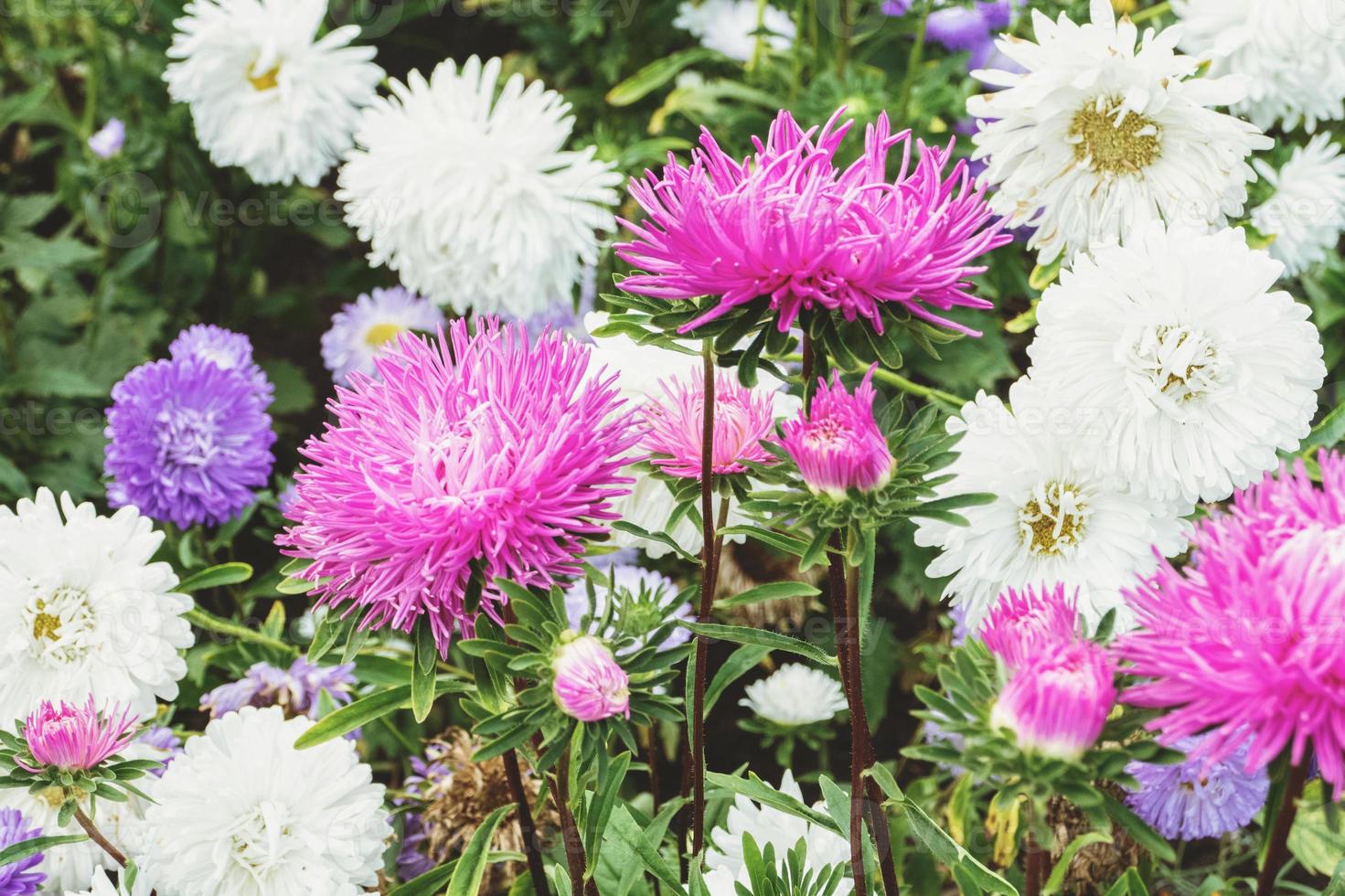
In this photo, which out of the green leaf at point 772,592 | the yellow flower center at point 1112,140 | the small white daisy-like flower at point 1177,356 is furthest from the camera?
the yellow flower center at point 1112,140

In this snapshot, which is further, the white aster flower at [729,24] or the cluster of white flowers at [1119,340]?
the white aster flower at [729,24]

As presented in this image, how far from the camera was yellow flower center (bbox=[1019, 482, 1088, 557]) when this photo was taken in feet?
4.18

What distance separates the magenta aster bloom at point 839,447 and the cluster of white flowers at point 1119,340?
28cm

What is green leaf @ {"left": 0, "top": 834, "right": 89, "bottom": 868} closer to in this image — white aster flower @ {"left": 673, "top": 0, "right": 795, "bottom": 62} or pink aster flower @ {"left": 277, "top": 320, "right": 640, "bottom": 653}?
pink aster flower @ {"left": 277, "top": 320, "right": 640, "bottom": 653}

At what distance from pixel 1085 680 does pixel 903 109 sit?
4.78 ft

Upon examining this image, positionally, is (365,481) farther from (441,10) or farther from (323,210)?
(441,10)

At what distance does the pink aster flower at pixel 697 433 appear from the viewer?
3.66 ft

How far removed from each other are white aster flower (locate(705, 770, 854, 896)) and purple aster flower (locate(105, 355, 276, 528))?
0.86m

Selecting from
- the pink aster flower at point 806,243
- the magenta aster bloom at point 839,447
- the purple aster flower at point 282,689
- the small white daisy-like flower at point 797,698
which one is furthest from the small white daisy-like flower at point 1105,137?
the purple aster flower at point 282,689

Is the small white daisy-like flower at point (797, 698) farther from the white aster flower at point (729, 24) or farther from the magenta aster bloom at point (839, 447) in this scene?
the white aster flower at point (729, 24)

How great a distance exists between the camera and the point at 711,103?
236 centimetres

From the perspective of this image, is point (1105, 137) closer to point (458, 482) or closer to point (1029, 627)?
point (1029, 627)

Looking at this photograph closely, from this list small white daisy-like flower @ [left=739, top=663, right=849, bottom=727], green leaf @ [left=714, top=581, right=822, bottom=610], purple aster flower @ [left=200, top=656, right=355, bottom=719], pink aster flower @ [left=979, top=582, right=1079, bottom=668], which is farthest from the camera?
small white daisy-like flower @ [left=739, top=663, right=849, bottom=727]

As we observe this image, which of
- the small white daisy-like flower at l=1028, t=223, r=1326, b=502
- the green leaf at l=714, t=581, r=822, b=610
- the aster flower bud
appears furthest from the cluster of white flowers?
the aster flower bud
